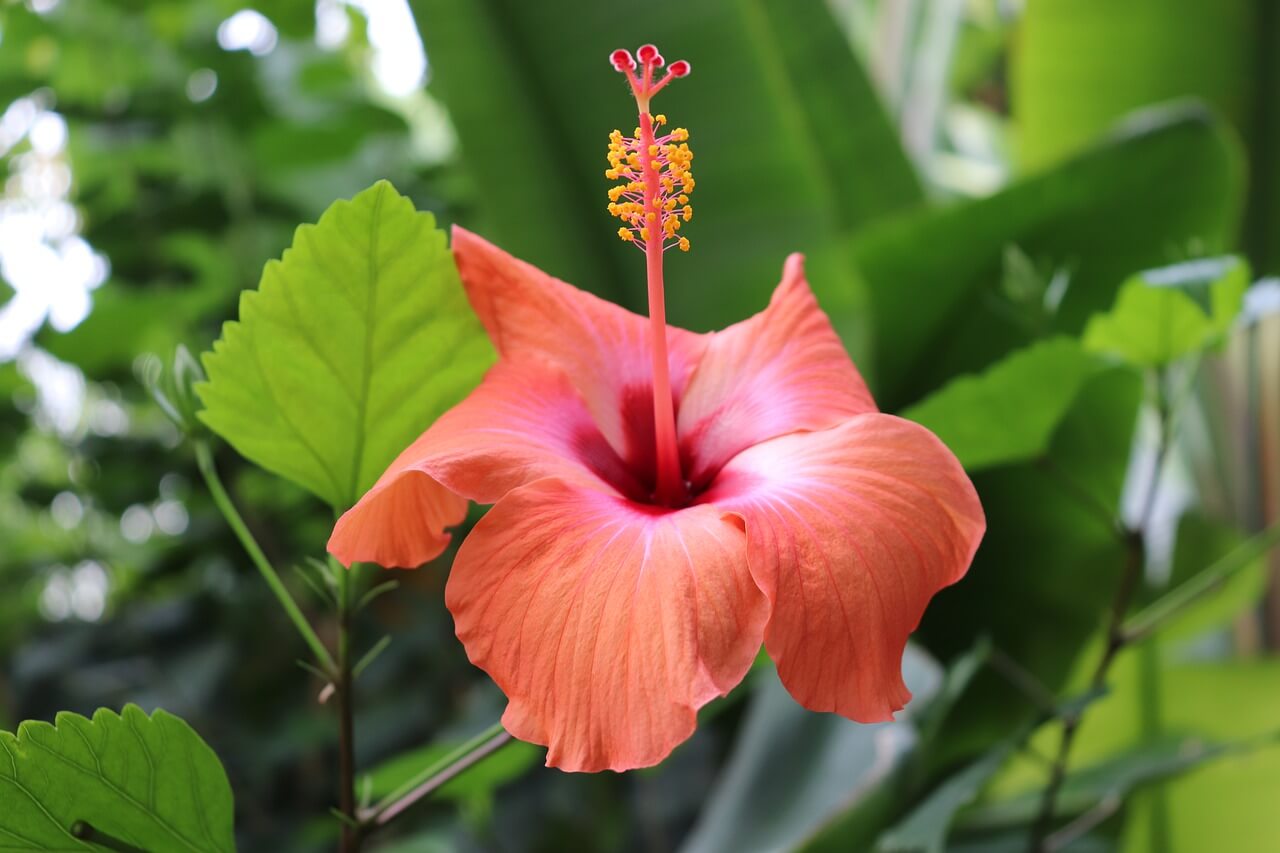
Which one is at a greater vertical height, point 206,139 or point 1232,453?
point 206,139

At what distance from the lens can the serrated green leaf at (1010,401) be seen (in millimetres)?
357

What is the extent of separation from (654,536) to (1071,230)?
0.49 m

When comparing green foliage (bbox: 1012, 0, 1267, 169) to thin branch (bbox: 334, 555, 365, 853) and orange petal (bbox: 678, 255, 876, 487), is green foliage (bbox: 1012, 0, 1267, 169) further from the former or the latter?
thin branch (bbox: 334, 555, 365, 853)

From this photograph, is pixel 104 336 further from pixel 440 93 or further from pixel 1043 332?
pixel 1043 332

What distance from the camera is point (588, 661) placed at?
21 centimetres

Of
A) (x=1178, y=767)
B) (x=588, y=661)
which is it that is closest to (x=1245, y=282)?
(x=1178, y=767)

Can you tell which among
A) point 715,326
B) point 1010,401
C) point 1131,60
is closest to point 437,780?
point 1010,401

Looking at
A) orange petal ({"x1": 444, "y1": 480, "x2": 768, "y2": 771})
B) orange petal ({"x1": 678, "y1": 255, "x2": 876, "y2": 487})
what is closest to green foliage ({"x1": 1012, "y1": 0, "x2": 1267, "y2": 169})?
orange petal ({"x1": 678, "y1": 255, "x2": 876, "y2": 487})

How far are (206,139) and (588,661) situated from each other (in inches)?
28.6

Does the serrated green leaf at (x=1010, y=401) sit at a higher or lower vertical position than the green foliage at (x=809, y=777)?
higher

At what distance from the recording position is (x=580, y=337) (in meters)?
0.30

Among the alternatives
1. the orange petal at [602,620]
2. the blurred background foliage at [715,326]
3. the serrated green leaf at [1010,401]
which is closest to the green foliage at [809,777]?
the blurred background foliage at [715,326]

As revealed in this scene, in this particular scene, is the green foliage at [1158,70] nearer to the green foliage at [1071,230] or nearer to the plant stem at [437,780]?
the green foliage at [1071,230]

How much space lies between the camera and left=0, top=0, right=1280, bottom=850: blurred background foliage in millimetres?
598
